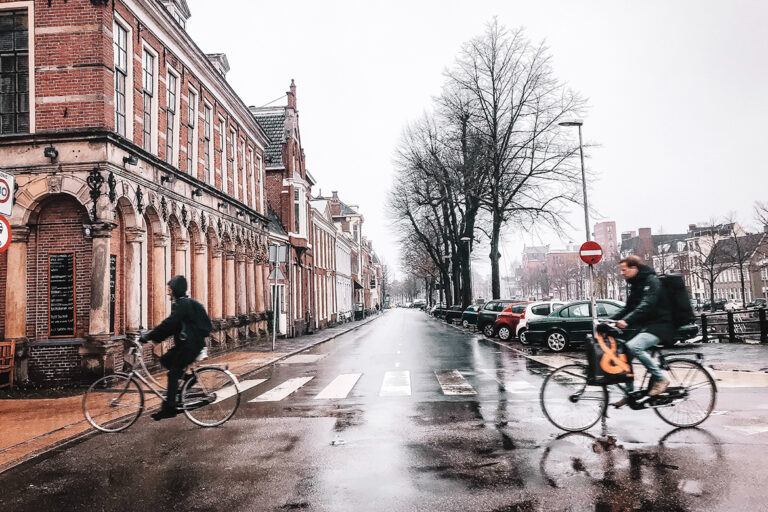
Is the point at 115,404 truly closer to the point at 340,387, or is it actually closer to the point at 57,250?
the point at 340,387

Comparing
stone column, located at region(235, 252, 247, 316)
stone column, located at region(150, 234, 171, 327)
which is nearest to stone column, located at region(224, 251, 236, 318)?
stone column, located at region(235, 252, 247, 316)

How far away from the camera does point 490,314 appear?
27438 mm

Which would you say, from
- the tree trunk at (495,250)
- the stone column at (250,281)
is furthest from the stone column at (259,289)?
the tree trunk at (495,250)

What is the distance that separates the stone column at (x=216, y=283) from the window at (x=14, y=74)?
347 inches

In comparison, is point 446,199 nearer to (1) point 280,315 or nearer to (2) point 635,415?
(1) point 280,315

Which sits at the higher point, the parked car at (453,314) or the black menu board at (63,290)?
the black menu board at (63,290)

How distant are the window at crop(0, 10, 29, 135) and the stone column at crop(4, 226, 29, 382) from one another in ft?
8.35

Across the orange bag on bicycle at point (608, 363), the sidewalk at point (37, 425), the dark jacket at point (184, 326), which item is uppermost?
the dark jacket at point (184, 326)

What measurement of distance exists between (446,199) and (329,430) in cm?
2875

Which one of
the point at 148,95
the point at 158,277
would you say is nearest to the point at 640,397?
the point at 158,277

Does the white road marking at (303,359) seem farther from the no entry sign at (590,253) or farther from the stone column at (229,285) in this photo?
the no entry sign at (590,253)

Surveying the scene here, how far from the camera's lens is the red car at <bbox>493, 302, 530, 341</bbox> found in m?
23.8

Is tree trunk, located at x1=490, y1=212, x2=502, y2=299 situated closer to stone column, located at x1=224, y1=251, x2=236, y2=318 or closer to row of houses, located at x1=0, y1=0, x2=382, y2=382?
stone column, located at x1=224, y1=251, x2=236, y2=318

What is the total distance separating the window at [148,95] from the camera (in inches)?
623
